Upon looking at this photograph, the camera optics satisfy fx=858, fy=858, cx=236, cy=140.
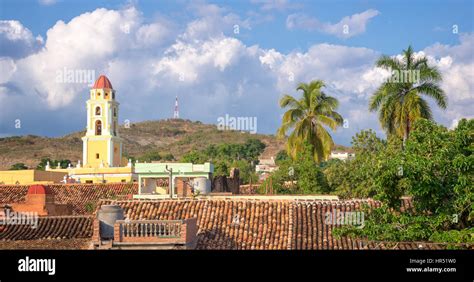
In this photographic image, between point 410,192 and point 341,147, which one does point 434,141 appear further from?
point 341,147

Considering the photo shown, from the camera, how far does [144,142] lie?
118 m

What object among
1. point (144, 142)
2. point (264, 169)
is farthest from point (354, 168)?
point (144, 142)

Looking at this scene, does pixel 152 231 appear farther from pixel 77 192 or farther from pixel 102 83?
pixel 102 83

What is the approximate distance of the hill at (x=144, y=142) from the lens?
96188mm

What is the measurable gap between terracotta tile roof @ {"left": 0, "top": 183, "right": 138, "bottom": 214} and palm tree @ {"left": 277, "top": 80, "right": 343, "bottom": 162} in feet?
27.6

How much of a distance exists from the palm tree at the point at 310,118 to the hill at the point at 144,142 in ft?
173

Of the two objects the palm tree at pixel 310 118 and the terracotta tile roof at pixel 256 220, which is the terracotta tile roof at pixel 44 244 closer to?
the terracotta tile roof at pixel 256 220

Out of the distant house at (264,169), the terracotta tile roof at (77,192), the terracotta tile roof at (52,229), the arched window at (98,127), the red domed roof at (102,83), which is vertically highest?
the red domed roof at (102,83)

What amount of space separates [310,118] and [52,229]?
1613 cm

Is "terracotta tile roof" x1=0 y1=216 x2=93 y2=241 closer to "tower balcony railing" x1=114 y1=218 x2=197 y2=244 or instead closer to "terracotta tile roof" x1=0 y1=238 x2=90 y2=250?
"terracotta tile roof" x1=0 y1=238 x2=90 y2=250

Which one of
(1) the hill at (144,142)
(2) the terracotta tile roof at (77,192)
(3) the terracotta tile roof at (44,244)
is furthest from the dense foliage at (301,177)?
(1) the hill at (144,142)

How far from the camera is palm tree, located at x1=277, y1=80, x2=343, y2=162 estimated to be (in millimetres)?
42219
